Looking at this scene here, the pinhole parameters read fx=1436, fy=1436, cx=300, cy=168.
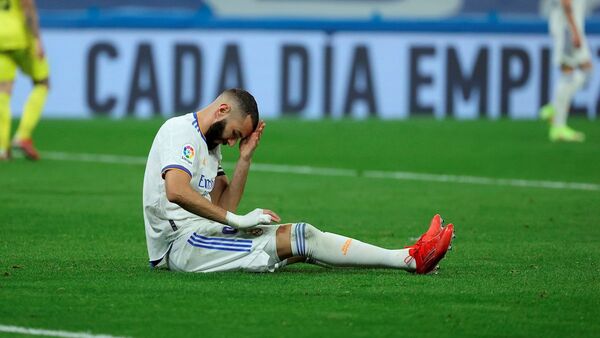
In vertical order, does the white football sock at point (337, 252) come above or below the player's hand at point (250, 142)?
below

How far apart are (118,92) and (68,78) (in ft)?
2.51

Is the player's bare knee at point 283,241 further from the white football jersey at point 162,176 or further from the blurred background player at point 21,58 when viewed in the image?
the blurred background player at point 21,58

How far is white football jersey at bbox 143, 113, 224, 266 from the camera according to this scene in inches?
302

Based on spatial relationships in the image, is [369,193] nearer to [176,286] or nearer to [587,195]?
[587,195]

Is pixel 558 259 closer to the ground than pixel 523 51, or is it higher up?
higher up

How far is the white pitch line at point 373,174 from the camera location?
14016mm

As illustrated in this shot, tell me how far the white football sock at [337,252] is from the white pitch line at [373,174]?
6.12 m

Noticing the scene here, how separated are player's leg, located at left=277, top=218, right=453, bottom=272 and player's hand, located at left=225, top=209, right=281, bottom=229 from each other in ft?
1.02

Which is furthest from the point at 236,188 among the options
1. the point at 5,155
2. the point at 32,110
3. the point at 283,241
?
the point at 5,155

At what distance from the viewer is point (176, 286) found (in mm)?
7438

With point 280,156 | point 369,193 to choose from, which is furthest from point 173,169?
point 280,156

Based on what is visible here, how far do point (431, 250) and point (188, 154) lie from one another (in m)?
1.41

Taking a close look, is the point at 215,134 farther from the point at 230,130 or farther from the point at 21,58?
the point at 21,58

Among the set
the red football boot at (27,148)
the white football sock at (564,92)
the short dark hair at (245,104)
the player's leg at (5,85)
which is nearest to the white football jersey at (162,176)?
the short dark hair at (245,104)
